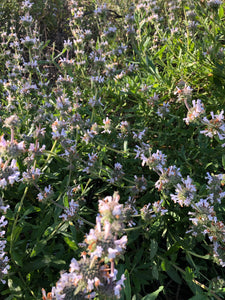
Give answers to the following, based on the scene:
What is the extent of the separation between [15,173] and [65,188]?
0.58 m

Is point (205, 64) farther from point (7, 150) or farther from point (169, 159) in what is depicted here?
point (7, 150)

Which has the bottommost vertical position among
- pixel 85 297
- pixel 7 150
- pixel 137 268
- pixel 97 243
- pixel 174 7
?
pixel 137 268

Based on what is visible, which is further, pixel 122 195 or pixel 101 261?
pixel 122 195

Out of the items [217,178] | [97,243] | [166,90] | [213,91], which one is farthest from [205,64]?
[97,243]

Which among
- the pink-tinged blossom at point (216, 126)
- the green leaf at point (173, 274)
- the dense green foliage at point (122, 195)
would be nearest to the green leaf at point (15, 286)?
the dense green foliage at point (122, 195)

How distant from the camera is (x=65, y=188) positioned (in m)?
1.84

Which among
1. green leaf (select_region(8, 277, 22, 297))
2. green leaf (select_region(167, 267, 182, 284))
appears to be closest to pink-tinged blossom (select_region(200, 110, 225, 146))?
green leaf (select_region(167, 267, 182, 284))

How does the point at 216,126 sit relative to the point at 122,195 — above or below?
above

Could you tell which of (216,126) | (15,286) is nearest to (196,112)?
(216,126)

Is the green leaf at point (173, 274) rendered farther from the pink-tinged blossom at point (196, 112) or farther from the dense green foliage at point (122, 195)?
the pink-tinged blossom at point (196, 112)

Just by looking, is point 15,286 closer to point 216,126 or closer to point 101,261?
point 101,261

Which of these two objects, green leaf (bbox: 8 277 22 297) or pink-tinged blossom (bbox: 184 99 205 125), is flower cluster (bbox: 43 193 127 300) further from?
pink-tinged blossom (bbox: 184 99 205 125)

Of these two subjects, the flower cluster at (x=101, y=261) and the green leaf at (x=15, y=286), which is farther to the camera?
the green leaf at (x=15, y=286)

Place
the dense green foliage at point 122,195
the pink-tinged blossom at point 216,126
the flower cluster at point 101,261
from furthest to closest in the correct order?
1. the pink-tinged blossom at point 216,126
2. the dense green foliage at point 122,195
3. the flower cluster at point 101,261
